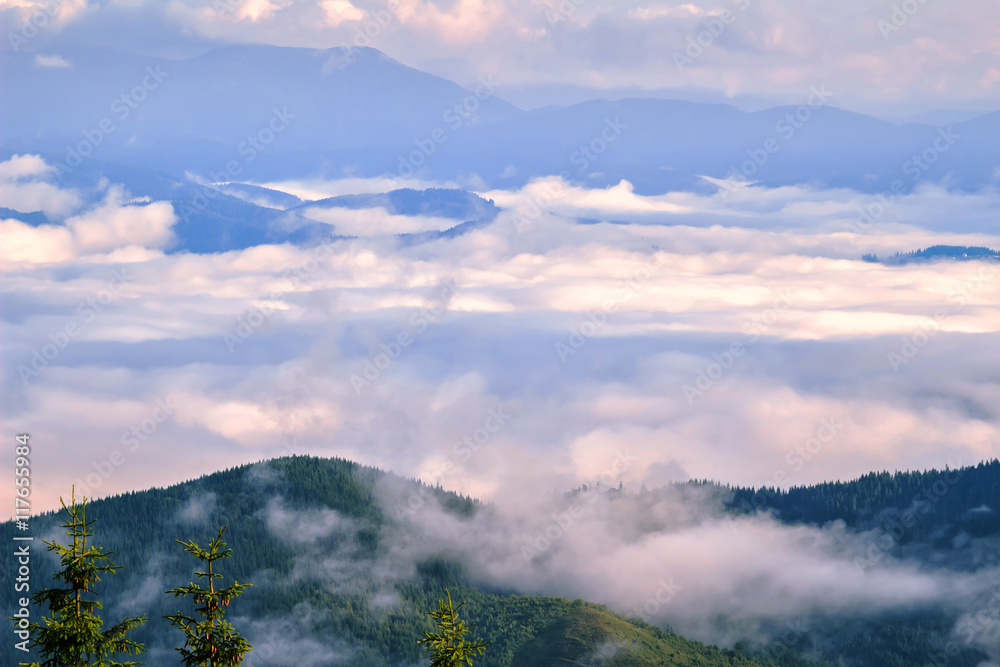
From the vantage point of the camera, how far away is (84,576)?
5231 centimetres

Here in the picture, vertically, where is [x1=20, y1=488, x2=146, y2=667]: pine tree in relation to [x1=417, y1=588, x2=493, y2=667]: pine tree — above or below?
above

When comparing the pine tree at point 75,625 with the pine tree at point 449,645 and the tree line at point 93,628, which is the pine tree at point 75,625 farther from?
the pine tree at point 449,645

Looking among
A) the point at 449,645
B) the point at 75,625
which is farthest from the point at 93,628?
the point at 449,645

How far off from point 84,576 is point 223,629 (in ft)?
26.7

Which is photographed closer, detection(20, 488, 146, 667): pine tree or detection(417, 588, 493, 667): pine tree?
detection(20, 488, 146, 667): pine tree

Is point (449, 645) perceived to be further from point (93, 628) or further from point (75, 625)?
point (75, 625)

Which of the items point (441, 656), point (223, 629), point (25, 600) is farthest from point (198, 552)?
point (25, 600)

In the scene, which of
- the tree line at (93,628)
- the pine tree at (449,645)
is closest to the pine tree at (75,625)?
the tree line at (93,628)

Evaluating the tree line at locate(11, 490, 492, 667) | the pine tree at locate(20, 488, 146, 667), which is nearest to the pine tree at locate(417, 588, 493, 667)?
the tree line at locate(11, 490, 492, 667)

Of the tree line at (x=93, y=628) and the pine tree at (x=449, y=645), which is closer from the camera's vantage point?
the tree line at (x=93, y=628)

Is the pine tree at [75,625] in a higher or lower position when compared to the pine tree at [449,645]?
higher

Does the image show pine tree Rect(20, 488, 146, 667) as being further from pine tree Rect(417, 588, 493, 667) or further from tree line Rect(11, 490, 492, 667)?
pine tree Rect(417, 588, 493, 667)

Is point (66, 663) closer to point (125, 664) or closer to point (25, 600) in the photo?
point (125, 664)

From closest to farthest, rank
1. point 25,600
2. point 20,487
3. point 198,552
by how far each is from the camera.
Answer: point 198,552 → point 25,600 → point 20,487
